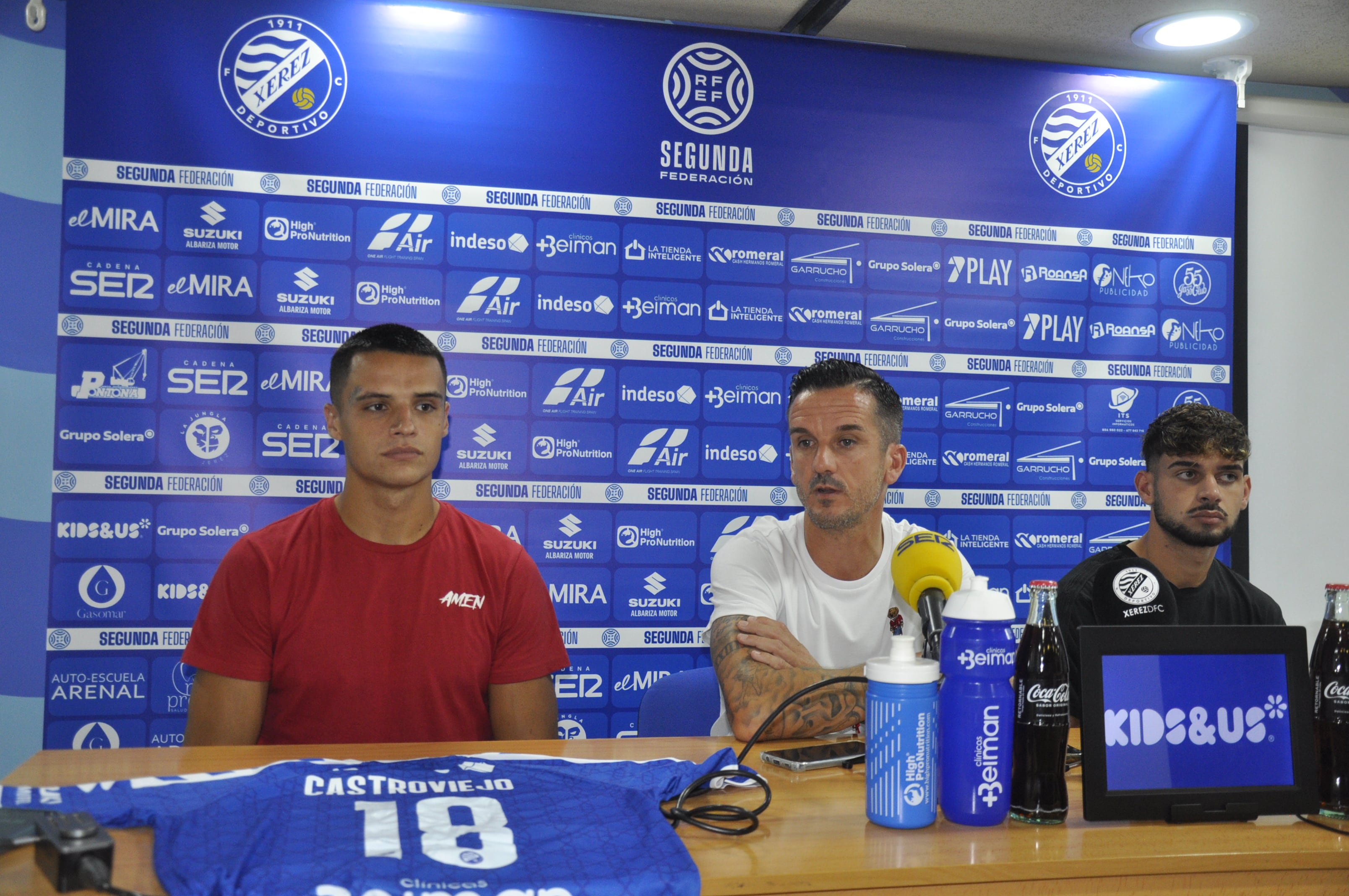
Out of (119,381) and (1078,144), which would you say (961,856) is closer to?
(119,381)

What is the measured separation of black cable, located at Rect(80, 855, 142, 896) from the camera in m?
0.84

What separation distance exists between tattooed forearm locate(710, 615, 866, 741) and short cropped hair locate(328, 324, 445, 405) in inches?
37.4

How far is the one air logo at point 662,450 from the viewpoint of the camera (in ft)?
9.27

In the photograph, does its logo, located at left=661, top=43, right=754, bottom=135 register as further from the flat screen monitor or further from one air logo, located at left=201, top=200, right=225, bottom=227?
the flat screen monitor

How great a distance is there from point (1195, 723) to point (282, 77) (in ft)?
8.42

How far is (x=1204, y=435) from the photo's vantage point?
213 centimetres

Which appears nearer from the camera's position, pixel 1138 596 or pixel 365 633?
pixel 1138 596

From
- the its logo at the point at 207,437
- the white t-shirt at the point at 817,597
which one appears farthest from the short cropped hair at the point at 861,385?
the its logo at the point at 207,437

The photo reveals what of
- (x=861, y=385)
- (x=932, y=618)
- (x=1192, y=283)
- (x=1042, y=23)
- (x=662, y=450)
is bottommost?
(x=932, y=618)

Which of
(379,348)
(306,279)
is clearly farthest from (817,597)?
(306,279)

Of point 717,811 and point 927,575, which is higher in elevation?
point 927,575

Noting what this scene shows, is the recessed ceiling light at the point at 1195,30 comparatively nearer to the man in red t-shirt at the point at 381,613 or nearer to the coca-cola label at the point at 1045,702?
the man in red t-shirt at the point at 381,613

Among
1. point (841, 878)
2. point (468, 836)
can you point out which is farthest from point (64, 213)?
point (841, 878)

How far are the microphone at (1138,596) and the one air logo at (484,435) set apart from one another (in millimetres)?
1756
